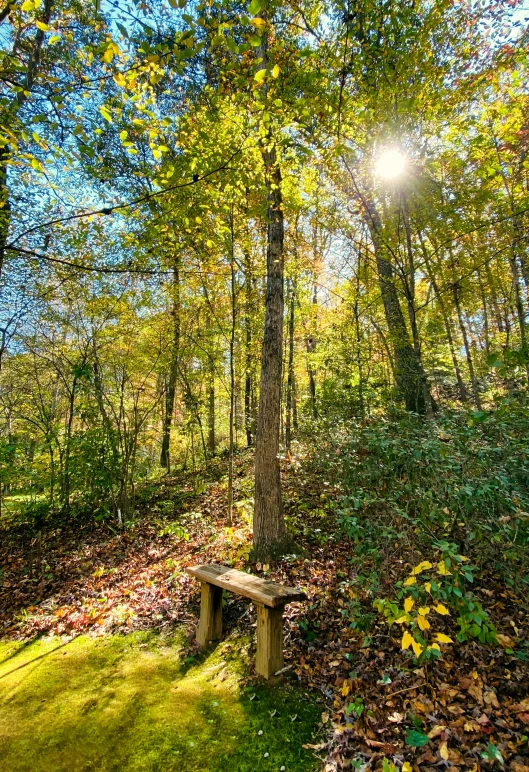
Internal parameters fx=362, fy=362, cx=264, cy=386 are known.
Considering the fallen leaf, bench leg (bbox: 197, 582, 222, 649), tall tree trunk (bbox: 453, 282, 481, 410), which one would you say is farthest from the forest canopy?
tall tree trunk (bbox: 453, 282, 481, 410)

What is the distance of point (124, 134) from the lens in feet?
6.80

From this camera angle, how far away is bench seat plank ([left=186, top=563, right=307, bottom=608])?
2744mm

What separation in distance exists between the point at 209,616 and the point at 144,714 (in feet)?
2.81

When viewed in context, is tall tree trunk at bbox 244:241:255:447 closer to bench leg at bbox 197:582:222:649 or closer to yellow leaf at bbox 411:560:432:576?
bench leg at bbox 197:582:222:649

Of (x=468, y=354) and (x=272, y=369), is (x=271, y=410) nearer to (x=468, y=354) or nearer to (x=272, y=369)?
(x=272, y=369)

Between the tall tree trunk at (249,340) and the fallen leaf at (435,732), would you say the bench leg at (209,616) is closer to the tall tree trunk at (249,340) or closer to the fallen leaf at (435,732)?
the fallen leaf at (435,732)

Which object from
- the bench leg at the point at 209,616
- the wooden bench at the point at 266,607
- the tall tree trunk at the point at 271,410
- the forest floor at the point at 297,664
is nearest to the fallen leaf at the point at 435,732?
the forest floor at the point at 297,664

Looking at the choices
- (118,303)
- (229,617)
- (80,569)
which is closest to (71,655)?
(229,617)

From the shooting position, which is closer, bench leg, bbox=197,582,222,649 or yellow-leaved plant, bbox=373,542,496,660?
yellow-leaved plant, bbox=373,542,496,660

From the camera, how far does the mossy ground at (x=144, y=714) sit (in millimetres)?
2285

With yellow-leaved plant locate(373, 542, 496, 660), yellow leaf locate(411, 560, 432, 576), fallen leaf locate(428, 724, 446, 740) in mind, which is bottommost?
fallen leaf locate(428, 724, 446, 740)

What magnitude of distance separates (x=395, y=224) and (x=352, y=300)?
3253mm

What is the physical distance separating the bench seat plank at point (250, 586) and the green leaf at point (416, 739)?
0.98m

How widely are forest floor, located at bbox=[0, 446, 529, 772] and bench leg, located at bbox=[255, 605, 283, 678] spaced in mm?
127
